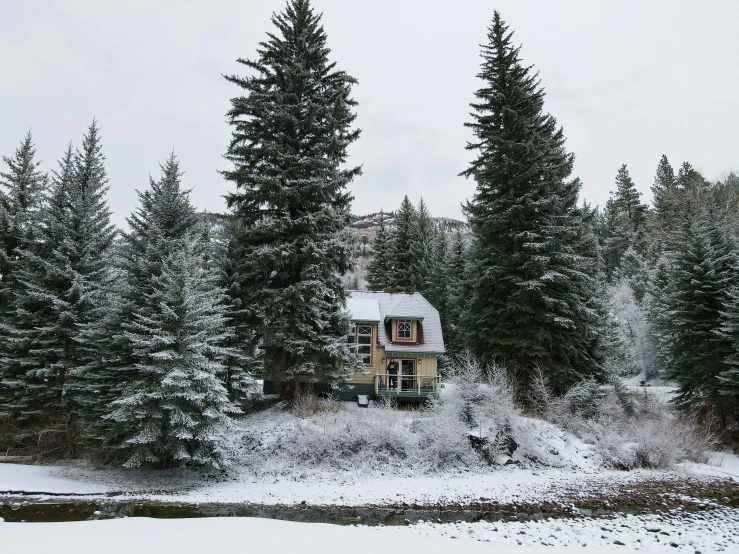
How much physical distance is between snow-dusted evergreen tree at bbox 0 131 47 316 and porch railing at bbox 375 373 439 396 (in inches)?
690

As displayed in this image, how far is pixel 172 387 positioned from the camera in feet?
41.8

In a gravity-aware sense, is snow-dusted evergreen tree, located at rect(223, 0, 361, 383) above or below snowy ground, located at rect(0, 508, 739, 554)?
above

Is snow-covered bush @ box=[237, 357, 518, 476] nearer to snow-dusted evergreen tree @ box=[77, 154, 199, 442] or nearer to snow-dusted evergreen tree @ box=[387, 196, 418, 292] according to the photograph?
snow-dusted evergreen tree @ box=[77, 154, 199, 442]

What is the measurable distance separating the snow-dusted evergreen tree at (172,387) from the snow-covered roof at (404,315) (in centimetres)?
1025

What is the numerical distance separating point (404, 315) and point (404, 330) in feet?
3.77

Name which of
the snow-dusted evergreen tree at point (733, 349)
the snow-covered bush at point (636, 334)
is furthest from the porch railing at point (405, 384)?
the snow-covered bush at point (636, 334)

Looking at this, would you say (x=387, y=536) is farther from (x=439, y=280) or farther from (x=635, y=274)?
(x=635, y=274)

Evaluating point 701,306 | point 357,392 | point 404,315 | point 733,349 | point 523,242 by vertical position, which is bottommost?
point 357,392

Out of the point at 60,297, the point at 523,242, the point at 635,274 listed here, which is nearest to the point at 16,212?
the point at 60,297

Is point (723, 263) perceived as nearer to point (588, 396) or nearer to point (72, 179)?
point (588, 396)

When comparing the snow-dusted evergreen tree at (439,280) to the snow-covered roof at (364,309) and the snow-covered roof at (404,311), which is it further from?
the snow-covered roof at (364,309)

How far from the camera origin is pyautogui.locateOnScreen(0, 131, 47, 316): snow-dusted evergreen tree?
17.5 meters

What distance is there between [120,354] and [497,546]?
43.9 ft

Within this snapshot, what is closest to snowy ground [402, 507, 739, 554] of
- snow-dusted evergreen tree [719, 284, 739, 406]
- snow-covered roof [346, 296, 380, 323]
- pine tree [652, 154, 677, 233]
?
snow-dusted evergreen tree [719, 284, 739, 406]
